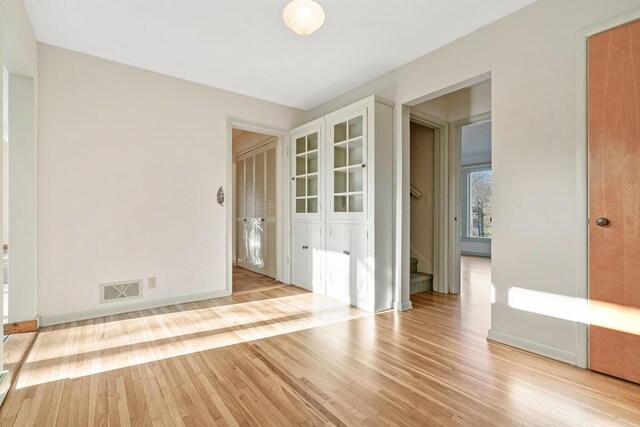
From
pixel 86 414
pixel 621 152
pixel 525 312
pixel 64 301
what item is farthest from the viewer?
pixel 64 301

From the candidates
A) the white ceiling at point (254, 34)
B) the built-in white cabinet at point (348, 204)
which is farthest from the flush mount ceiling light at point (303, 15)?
the built-in white cabinet at point (348, 204)

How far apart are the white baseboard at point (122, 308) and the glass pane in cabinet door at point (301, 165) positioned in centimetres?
181

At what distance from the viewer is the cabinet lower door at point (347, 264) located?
3441 mm

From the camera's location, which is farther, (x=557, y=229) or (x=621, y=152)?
(x=557, y=229)

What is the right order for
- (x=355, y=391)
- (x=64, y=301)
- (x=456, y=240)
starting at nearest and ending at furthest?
(x=355, y=391) < (x=64, y=301) < (x=456, y=240)

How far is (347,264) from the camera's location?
3.65 m

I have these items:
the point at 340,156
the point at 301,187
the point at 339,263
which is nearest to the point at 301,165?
the point at 301,187

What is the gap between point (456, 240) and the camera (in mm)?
4062

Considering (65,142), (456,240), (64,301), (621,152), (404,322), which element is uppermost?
(65,142)

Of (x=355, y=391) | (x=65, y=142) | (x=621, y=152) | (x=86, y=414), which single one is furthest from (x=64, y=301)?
(x=621, y=152)

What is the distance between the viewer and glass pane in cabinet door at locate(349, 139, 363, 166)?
11.5 ft

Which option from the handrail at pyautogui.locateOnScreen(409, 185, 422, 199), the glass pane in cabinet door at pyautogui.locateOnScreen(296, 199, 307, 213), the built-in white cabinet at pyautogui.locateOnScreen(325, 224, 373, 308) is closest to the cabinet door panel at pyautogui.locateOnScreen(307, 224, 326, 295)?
the built-in white cabinet at pyautogui.locateOnScreen(325, 224, 373, 308)

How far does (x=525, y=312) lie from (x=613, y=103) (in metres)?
1.50

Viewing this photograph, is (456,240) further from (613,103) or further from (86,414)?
(86,414)
